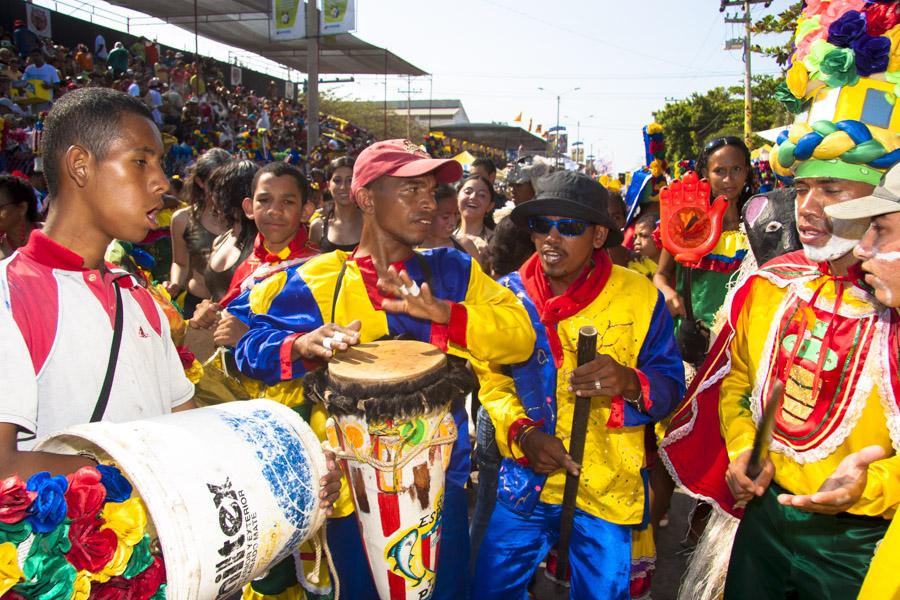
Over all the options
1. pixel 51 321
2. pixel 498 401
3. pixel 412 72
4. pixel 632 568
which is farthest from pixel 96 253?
pixel 412 72

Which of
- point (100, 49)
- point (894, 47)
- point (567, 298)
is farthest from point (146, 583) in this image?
point (100, 49)

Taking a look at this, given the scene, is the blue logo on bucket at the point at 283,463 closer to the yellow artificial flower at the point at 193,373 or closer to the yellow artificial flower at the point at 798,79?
the yellow artificial flower at the point at 193,373

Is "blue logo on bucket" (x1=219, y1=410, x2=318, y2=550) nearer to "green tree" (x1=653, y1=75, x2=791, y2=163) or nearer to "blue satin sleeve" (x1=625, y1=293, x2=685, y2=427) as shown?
"blue satin sleeve" (x1=625, y1=293, x2=685, y2=427)

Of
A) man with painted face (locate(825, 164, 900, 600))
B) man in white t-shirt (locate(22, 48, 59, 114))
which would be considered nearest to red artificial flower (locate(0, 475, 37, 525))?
man with painted face (locate(825, 164, 900, 600))

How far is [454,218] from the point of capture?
18.9 ft

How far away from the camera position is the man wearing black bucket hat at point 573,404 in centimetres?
273

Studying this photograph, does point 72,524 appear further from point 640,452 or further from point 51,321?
point 640,452

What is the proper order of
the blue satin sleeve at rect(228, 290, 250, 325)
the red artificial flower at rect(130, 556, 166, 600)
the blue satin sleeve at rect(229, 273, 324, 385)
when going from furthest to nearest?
the blue satin sleeve at rect(228, 290, 250, 325)
the blue satin sleeve at rect(229, 273, 324, 385)
the red artificial flower at rect(130, 556, 166, 600)

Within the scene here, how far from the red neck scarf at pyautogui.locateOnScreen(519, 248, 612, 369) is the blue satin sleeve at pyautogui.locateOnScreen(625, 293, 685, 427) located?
275 mm

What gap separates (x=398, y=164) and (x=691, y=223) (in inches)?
104

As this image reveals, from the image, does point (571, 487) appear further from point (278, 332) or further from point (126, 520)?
point (126, 520)

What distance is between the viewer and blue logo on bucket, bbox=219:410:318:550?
1813 mm

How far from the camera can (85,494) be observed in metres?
1.41

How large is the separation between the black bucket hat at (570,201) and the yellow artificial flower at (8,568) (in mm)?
2242
